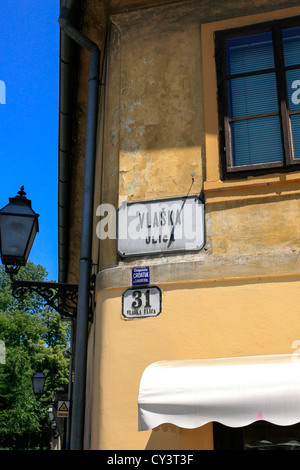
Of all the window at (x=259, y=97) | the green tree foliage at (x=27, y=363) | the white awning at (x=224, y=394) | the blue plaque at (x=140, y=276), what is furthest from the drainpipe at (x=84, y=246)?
the green tree foliage at (x=27, y=363)

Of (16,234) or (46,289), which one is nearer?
(16,234)

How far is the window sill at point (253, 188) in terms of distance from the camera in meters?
5.26

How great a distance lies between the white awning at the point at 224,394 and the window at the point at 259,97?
2130mm

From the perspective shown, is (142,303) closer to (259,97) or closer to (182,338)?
(182,338)

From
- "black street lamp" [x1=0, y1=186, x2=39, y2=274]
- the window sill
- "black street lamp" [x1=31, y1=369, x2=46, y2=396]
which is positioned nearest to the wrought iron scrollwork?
"black street lamp" [x1=0, y1=186, x2=39, y2=274]

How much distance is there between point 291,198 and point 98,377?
2.52m

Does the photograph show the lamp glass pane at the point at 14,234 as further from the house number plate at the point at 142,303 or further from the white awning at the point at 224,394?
the white awning at the point at 224,394

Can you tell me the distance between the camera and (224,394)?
4023mm

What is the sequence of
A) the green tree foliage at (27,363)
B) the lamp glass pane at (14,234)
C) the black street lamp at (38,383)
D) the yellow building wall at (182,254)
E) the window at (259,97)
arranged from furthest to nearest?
the green tree foliage at (27,363) → the black street lamp at (38,383) → the lamp glass pane at (14,234) → the window at (259,97) → the yellow building wall at (182,254)

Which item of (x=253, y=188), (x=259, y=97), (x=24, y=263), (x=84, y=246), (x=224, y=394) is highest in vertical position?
(x=259, y=97)

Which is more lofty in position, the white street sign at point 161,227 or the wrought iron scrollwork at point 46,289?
the white street sign at point 161,227

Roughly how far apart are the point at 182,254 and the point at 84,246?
1211 mm

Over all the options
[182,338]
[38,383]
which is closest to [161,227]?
[182,338]

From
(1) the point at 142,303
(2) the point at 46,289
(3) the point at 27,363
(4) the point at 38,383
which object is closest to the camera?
(1) the point at 142,303
